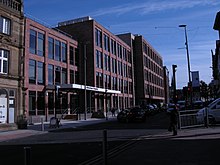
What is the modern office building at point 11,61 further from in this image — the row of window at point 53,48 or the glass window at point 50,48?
the glass window at point 50,48

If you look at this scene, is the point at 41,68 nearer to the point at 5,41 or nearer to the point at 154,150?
the point at 5,41

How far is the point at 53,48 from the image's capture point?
44.1m

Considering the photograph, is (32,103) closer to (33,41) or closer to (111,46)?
(33,41)

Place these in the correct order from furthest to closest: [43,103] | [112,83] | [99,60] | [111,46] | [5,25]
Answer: [111,46] → [112,83] → [99,60] → [43,103] → [5,25]

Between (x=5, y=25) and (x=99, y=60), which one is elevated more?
(x=99, y=60)

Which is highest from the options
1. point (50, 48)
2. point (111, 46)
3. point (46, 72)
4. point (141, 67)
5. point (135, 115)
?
point (111, 46)

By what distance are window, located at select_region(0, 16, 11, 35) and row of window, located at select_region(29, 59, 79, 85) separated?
1158 cm

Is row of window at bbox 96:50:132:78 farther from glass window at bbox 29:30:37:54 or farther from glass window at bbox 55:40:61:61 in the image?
glass window at bbox 29:30:37:54

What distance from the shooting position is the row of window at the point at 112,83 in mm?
56656

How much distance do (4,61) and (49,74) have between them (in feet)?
54.5

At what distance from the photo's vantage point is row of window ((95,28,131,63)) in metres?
58.1

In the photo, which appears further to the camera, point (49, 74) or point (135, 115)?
point (49, 74)

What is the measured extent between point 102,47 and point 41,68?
2066 centimetres

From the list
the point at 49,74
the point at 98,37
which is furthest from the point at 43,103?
the point at 98,37
